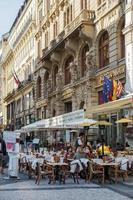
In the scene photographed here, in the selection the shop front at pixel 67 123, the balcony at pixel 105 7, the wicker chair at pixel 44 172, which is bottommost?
the wicker chair at pixel 44 172

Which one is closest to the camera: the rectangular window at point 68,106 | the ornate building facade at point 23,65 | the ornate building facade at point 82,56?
the ornate building facade at point 82,56

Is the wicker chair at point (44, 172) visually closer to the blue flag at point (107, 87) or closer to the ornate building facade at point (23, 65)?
the blue flag at point (107, 87)

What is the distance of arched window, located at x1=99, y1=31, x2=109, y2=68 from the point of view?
3612cm

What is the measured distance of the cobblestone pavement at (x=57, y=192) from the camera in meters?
15.1

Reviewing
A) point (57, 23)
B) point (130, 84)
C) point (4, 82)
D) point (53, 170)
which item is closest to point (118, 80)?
point (130, 84)

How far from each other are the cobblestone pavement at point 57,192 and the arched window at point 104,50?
58.0ft

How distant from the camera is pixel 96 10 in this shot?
38031mm

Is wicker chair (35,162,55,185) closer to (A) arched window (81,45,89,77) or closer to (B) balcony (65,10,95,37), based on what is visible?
(B) balcony (65,10,95,37)

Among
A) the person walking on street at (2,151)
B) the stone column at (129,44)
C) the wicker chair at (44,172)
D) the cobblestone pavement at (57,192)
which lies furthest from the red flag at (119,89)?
the cobblestone pavement at (57,192)

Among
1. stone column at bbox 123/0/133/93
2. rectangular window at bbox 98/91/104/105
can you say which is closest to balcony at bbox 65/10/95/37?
rectangular window at bbox 98/91/104/105

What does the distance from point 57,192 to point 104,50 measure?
21.6 meters

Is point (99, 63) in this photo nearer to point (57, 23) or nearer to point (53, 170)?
point (57, 23)

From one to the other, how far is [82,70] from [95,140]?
24.9ft

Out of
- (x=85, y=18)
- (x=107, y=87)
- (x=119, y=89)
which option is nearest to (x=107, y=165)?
(x=119, y=89)
